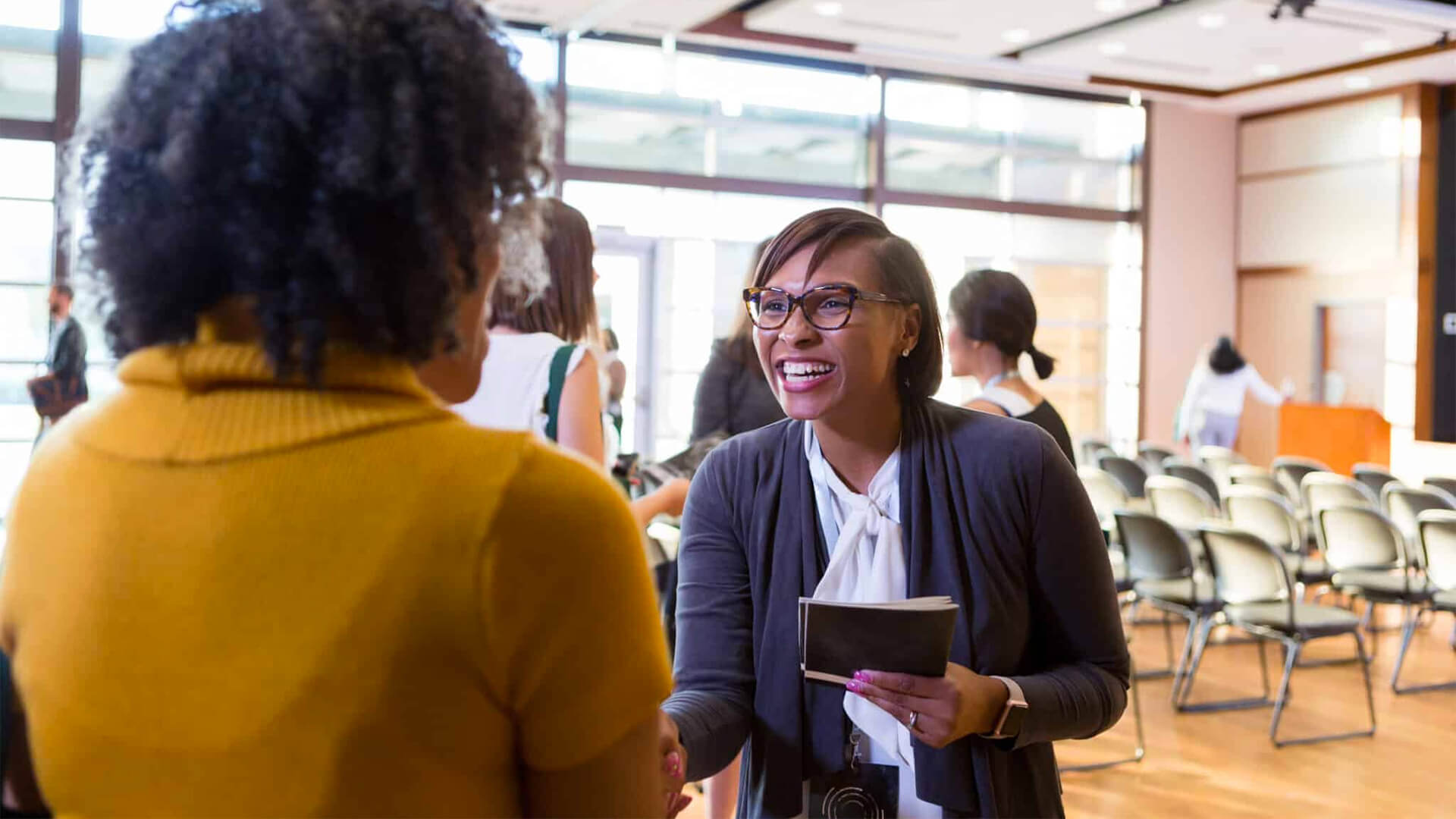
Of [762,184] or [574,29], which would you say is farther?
[762,184]

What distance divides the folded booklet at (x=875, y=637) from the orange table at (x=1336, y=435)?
10441 millimetres

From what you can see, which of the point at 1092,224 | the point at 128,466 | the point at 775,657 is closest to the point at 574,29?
the point at 1092,224

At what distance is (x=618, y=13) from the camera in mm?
9953

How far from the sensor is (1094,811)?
4.51 metres

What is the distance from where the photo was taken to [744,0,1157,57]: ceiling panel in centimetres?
970

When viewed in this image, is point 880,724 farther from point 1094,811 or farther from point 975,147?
point 975,147

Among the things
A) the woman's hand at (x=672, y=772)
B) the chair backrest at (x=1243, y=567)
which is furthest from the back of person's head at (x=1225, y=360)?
the woman's hand at (x=672, y=772)

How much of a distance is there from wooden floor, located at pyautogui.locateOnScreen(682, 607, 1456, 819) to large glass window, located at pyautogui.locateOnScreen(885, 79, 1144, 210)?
6.63 m

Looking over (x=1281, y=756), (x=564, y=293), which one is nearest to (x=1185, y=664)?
(x=1281, y=756)

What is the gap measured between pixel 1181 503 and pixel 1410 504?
3.99ft

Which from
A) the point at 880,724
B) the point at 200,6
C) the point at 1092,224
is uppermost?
the point at 1092,224

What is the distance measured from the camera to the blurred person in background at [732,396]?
3.62 m

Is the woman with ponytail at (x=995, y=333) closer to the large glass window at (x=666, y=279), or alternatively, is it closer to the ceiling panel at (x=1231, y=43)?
the ceiling panel at (x=1231, y=43)

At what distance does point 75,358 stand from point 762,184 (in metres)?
5.87
